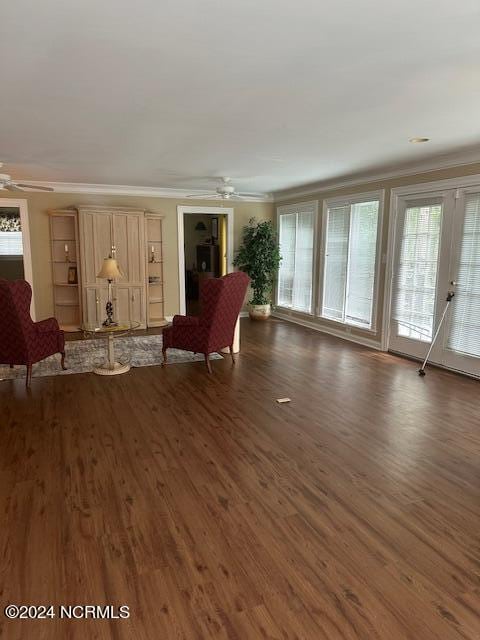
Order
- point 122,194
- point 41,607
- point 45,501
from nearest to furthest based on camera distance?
point 41,607 → point 45,501 → point 122,194

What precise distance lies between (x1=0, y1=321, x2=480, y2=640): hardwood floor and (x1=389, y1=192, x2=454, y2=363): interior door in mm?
1334

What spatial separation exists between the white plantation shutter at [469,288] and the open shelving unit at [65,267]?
5.71m

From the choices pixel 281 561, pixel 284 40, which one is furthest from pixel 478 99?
pixel 281 561

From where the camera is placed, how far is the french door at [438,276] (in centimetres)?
486

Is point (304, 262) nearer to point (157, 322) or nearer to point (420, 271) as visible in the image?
point (420, 271)

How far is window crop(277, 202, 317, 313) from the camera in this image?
25.8 feet

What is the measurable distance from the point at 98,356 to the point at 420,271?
4.34m

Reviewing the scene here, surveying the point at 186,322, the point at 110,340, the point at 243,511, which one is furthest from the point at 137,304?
the point at 243,511

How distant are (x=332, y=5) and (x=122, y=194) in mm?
6377

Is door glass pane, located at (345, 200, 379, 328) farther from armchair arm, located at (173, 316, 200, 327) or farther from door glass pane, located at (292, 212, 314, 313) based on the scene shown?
armchair arm, located at (173, 316, 200, 327)

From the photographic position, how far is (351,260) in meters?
6.78

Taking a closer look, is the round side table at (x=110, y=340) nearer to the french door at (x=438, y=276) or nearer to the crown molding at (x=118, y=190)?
the crown molding at (x=118, y=190)

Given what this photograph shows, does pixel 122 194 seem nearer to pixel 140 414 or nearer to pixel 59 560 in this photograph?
pixel 140 414

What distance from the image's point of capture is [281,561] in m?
2.04
